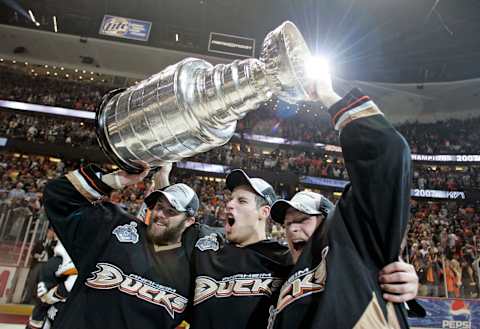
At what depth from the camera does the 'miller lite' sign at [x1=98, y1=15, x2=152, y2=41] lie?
14.4m

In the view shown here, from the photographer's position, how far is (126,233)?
1.85 meters

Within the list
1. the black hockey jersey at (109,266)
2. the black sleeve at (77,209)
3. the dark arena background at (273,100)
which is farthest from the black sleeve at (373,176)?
the dark arena background at (273,100)

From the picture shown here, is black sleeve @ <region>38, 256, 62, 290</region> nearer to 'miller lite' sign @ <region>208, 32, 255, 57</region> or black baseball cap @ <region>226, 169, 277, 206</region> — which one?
black baseball cap @ <region>226, 169, 277, 206</region>

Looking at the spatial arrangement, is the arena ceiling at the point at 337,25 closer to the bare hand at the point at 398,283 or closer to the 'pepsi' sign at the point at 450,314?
the 'pepsi' sign at the point at 450,314

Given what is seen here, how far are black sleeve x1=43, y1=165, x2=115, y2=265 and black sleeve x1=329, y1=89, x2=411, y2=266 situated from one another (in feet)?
3.70

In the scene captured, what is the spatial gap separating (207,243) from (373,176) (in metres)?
1.08

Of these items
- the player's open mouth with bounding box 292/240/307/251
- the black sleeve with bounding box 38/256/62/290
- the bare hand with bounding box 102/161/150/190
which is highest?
the bare hand with bounding box 102/161/150/190

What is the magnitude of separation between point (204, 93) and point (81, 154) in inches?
607

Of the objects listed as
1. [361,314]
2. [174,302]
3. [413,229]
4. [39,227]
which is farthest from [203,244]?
[413,229]

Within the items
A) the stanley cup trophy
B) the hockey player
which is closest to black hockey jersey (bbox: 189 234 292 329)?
the hockey player

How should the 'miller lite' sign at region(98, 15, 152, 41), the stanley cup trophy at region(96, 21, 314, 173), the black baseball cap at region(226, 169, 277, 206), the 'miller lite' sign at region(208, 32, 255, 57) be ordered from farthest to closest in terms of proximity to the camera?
the 'miller lite' sign at region(98, 15, 152, 41)
the 'miller lite' sign at region(208, 32, 255, 57)
the black baseball cap at region(226, 169, 277, 206)
the stanley cup trophy at region(96, 21, 314, 173)

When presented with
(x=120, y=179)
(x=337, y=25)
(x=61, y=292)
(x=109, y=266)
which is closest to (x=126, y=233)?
(x=109, y=266)

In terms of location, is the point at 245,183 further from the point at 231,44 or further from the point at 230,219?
the point at 231,44

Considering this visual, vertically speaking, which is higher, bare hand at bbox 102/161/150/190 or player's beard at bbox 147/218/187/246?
bare hand at bbox 102/161/150/190
